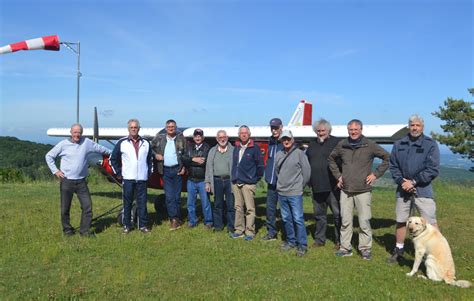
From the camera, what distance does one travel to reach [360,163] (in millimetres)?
5152

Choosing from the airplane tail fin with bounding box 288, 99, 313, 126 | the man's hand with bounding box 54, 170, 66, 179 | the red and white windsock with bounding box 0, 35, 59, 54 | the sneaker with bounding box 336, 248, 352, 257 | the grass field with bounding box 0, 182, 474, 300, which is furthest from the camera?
the airplane tail fin with bounding box 288, 99, 313, 126

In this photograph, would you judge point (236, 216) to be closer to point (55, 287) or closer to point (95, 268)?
point (95, 268)

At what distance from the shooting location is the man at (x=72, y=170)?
6164 mm

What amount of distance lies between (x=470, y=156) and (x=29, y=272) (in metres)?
27.6

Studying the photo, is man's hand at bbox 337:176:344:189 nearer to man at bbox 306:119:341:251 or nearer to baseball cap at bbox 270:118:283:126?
man at bbox 306:119:341:251

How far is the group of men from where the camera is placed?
496 cm

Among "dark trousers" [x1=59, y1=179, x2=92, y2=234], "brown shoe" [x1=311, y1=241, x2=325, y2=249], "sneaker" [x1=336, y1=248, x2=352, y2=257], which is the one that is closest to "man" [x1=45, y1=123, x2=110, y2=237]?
"dark trousers" [x1=59, y1=179, x2=92, y2=234]

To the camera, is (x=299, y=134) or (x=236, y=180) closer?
(x=236, y=180)

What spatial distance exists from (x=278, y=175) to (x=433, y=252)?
7.28ft

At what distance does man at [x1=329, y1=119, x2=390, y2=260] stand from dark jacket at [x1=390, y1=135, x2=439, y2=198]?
0.83 ft

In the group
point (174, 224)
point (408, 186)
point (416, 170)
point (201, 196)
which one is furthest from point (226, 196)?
point (416, 170)

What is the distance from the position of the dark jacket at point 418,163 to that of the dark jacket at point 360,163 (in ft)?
0.71

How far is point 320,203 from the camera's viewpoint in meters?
5.91

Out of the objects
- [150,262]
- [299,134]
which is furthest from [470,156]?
[150,262]
